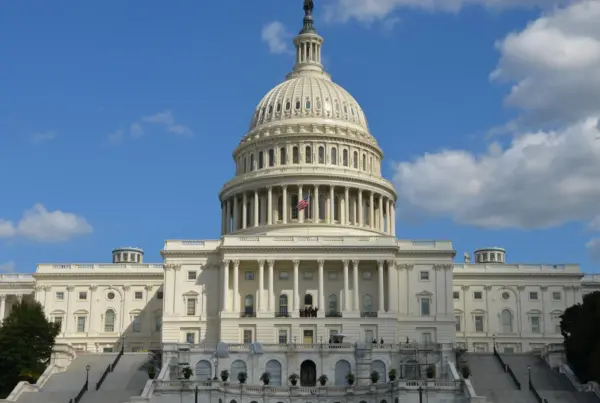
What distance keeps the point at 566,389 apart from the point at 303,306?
109 ft

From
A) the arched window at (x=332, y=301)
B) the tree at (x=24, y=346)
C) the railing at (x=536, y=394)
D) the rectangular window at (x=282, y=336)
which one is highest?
the arched window at (x=332, y=301)

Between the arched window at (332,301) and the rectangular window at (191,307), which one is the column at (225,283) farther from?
the arched window at (332,301)

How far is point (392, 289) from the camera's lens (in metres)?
117

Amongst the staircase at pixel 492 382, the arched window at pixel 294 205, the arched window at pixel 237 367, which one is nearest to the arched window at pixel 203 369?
the arched window at pixel 237 367

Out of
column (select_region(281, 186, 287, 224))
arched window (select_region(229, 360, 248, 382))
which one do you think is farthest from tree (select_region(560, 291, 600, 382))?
column (select_region(281, 186, 287, 224))

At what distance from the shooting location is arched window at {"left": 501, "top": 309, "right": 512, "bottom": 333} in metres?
133

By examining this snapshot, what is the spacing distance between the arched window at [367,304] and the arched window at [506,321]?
2388cm

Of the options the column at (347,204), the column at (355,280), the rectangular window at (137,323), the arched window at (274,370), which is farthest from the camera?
the column at (347,204)

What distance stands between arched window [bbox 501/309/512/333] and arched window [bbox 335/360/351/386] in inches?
1642

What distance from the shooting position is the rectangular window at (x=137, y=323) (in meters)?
132

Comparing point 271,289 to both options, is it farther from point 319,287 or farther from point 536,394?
point 536,394

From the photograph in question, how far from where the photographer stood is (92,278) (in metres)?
134

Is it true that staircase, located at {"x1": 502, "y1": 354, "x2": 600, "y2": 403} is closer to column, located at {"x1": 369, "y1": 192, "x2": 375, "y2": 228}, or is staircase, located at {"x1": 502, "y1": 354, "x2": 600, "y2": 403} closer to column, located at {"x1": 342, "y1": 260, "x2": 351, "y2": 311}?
column, located at {"x1": 342, "y1": 260, "x2": 351, "y2": 311}

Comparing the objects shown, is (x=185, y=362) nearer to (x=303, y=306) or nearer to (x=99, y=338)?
(x=303, y=306)
